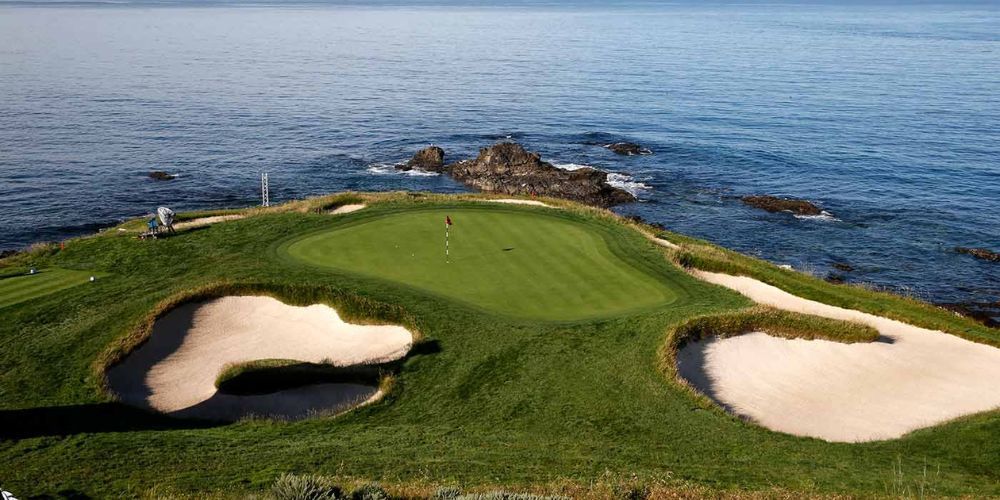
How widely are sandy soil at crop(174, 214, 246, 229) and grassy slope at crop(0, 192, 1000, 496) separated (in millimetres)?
7651

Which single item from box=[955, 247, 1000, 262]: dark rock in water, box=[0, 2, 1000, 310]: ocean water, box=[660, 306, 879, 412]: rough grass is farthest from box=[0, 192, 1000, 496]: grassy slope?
box=[955, 247, 1000, 262]: dark rock in water

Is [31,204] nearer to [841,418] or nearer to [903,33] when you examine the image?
[841,418]

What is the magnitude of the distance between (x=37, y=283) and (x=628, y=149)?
5568 cm

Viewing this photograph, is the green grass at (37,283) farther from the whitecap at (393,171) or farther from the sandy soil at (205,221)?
the whitecap at (393,171)

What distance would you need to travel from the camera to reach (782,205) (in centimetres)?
5675

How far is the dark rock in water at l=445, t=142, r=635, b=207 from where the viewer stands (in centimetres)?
5847

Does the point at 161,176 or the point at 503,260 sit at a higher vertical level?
the point at 503,260

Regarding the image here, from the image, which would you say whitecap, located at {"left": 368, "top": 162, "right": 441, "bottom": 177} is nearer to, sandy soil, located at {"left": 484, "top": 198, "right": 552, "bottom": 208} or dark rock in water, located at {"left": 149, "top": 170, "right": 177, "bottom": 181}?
dark rock in water, located at {"left": 149, "top": 170, "right": 177, "bottom": 181}

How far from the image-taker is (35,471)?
15.9 meters

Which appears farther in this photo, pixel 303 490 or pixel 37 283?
pixel 37 283

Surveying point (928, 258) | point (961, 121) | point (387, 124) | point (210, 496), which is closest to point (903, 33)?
point (961, 121)

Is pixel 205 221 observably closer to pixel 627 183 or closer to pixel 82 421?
pixel 82 421

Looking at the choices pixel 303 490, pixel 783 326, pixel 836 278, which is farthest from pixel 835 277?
pixel 303 490

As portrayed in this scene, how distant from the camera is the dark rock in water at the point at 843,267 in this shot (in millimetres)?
45094
